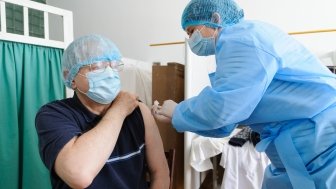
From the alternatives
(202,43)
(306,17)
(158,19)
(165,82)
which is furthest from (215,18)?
(158,19)

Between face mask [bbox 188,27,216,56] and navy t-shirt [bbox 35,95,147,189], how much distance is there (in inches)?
14.9

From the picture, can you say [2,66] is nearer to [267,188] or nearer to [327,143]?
[267,188]

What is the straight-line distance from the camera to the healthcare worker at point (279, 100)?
31.1 inches

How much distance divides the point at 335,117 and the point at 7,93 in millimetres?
1532

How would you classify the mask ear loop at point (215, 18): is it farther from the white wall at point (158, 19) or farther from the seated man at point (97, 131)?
the white wall at point (158, 19)

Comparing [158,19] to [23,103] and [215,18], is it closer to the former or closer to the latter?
[23,103]

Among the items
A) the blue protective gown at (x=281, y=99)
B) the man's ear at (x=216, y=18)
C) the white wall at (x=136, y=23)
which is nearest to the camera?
the blue protective gown at (x=281, y=99)

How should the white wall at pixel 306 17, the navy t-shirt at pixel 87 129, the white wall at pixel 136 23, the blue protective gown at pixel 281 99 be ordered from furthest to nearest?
1. the white wall at pixel 136 23
2. the white wall at pixel 306 17
3. the navy t-shirt at pixel 87 129
4. the blue protective gown at pixel 281 99

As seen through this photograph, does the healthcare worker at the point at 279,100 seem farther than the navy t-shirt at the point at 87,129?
No

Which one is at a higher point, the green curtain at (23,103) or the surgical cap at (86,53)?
the surgical cap at (86,53)

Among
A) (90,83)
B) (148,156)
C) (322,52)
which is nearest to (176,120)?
(148,156)

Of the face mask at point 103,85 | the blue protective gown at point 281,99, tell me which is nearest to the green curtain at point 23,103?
the face mask at point 103,85

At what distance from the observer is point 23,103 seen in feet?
4.90

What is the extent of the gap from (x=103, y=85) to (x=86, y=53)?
0.49 ft
